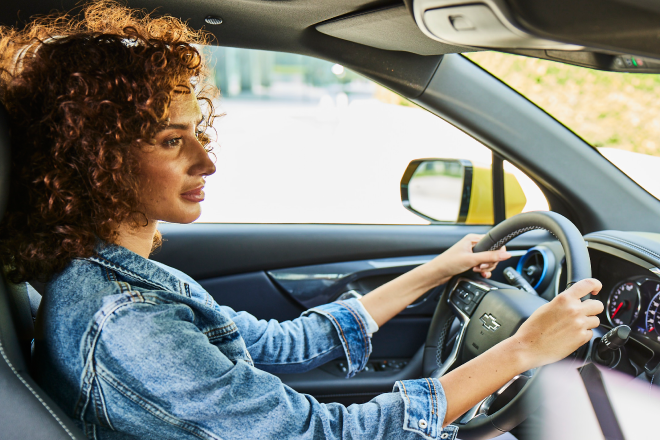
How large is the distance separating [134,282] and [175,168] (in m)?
0.28

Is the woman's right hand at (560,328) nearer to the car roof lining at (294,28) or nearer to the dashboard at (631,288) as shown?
the dashboard at (631,288)

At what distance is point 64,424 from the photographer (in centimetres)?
90

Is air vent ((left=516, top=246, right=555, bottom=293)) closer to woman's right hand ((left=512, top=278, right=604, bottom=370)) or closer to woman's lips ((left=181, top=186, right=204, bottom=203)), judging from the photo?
woman's right hand ((left=512, top=278, right=604, bottom=370))

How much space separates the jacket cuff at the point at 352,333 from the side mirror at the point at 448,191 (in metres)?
0.91

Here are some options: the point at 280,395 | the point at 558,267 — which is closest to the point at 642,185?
the point at 558,267

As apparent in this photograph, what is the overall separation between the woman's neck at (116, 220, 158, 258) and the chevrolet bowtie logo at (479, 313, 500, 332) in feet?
2.88

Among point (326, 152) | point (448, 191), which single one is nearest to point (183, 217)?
point (448, 191)

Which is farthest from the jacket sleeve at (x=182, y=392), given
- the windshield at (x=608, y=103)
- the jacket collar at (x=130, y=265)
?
the windshield at (x=608, y=103)

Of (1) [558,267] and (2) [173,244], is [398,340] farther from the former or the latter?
(2) [173,244]

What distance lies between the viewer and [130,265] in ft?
3.47

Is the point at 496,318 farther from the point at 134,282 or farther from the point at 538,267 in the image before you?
the point at 134,282

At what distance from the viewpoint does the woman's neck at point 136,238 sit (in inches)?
44.8

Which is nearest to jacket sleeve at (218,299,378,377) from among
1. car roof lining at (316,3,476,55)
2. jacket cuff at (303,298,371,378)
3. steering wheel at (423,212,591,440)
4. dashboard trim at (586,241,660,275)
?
jacket cuff at (303,298,371,378)

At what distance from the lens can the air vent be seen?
176cm
